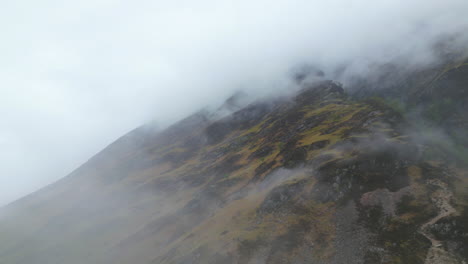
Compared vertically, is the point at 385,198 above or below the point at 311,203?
below

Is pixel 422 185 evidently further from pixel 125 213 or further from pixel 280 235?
pixel 125 213

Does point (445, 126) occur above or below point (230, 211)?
below

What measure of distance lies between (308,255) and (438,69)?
6867 inches

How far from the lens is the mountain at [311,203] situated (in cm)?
5644

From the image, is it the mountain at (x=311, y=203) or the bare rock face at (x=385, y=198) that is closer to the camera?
the mountain at (x=311, y=203)

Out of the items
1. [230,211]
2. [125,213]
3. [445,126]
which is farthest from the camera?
[125,213]

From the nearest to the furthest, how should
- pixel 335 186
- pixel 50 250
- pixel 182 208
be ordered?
pixel 335 186
pixel 182 208
pixel 50 250

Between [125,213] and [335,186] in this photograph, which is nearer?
[335,186]

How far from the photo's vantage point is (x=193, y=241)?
83.1 metres

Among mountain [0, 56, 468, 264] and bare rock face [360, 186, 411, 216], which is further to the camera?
bare rock face [360, 186, 411, 216]

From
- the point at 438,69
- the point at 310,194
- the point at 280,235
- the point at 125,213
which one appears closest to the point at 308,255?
the point at 280,235

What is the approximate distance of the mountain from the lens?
56438 millimetres

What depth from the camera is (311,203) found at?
7625cm

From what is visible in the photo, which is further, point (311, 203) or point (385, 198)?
point (311, 203)
